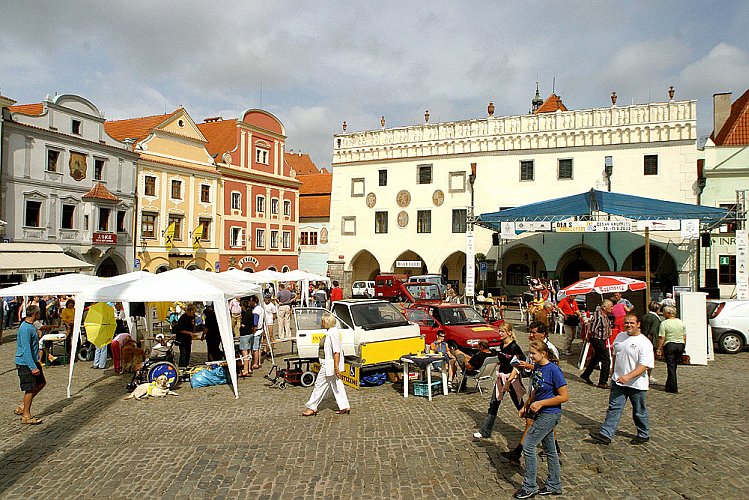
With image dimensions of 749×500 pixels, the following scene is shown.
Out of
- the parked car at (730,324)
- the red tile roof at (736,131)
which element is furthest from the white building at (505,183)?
the parked car at (730,324)

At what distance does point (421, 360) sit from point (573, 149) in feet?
91.1

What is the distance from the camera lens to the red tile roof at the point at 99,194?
31.2 meters

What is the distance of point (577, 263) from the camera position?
34625 millimetres

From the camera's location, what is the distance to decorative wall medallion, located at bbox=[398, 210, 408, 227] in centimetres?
3738

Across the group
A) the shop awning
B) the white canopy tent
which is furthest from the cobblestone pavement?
the shop awning

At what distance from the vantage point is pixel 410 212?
37.2 metres

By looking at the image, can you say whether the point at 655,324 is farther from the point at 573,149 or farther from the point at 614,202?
the point at 573,149

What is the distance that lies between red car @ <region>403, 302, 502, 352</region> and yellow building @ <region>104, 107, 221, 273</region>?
24764mm

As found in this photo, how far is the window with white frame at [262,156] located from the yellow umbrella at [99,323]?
33.1 metres

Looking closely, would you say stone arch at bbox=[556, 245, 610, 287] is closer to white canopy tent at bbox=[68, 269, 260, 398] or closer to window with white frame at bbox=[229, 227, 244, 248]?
window with white frame at bbox=[229, 227, 244, 248]

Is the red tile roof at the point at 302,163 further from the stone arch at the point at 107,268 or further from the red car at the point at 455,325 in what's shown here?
the red car at the point at 455,325

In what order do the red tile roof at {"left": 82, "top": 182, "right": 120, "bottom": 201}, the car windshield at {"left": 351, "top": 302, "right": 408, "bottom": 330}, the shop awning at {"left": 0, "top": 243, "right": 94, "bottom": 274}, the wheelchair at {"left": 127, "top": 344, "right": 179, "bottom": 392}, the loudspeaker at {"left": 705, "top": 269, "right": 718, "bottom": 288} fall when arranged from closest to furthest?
the wheelchair at {"left": 127, "top": 344, "right": 179, "bottom": 392}, the car windshield at {"left": 351, "top": 302, "right": 408, "bottom": 330}, the shop awning at {"left": 0, "top": 243, "right": 94, "bottom": 274}, the loudspeaker at {"left": 705, "top": 269, "right": 718, "bottom": 288}, the red tile roof at {"left": 82, "top": 182, "right": 120, "bottom": 201}

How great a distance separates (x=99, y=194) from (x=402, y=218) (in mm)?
19193

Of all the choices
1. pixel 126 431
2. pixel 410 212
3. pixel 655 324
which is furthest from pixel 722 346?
pixel 410 212
